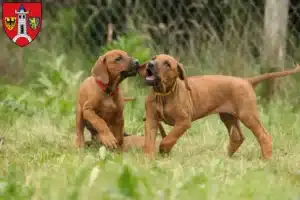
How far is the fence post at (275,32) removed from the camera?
809 centimetres

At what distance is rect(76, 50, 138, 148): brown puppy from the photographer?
579cm

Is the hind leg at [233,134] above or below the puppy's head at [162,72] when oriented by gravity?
below

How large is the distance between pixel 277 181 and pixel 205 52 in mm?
4224

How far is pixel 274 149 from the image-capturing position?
19.9ft

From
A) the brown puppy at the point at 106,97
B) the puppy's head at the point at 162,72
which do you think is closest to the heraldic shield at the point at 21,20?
the brown puppy at the point at 106,97

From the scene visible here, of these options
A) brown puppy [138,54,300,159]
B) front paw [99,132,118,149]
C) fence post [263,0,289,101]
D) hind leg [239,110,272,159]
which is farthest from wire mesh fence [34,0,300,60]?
front paw [99,132,118,149]

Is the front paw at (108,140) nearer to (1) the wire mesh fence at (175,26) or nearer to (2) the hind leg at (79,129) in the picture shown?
(2) the hind leg at (79,129)

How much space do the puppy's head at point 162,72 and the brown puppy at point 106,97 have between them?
11.1 inches

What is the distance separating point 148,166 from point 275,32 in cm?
A: 368

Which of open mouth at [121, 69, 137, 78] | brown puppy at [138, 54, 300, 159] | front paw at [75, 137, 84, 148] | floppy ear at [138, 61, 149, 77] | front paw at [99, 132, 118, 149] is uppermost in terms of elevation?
floppy ear at [138, 61, 149, 77]

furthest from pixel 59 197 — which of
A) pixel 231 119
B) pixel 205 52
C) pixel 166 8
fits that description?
pixel 166 8

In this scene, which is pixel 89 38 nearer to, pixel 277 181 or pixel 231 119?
pixel 231 119

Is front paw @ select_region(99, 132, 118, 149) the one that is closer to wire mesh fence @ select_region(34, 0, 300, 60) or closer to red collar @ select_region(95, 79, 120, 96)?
red collar @ select_region(95, 79, 120, 96)

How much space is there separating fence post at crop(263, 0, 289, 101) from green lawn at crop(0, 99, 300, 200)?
27.1 inches
